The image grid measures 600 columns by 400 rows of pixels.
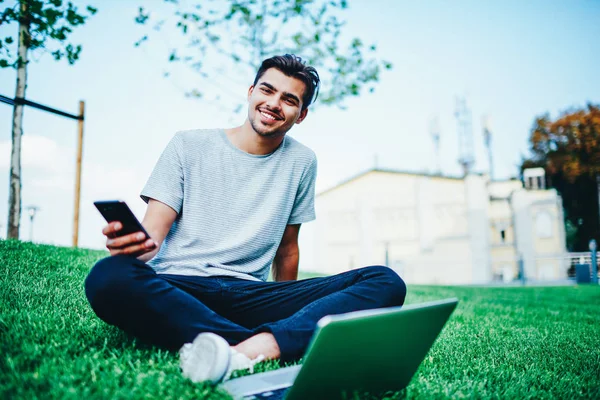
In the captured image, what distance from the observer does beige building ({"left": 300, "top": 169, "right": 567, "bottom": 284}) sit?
30.1 meters

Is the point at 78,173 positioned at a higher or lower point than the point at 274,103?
higher

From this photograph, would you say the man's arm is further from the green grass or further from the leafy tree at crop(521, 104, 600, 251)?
the leafy tree at crop(521, 104, 600, 251)

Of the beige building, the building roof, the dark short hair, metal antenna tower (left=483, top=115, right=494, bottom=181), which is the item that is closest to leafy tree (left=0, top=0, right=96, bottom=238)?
the dark short hair

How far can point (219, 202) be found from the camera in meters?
2.54

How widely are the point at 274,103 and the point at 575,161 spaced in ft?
102

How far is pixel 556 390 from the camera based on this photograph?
1.99 metres

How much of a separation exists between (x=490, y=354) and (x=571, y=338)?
42.4 inches

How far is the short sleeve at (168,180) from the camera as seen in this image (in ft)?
7.83

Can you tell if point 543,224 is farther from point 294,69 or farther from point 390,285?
point 390,285

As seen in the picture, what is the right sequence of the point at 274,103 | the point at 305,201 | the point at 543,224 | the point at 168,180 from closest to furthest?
the point at 168,180 → the point at 274,103 → the point at 305,201 → the point at 543,224

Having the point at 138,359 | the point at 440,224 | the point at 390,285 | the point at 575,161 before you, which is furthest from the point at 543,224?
the point at 138,359

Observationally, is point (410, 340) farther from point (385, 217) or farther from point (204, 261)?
point (385, 217)

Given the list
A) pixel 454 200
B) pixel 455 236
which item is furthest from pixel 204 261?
pixel 454 200

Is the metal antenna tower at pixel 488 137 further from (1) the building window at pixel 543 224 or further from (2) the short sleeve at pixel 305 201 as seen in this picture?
(2) the short sleeve at pixel 305 201
